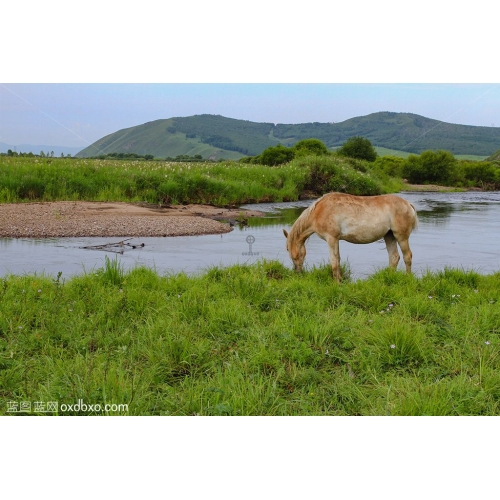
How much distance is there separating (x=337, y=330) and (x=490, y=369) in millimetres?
1493

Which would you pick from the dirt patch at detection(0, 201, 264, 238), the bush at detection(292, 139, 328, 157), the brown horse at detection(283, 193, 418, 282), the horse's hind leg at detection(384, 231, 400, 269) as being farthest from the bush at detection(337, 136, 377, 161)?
the brown horse at detection(283, 193, 418, 282)

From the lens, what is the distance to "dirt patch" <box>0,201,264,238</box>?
37.1 feet

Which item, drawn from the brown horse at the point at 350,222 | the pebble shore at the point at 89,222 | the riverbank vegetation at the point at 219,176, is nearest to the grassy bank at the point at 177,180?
the riverbank vegetation at the point at 219,176

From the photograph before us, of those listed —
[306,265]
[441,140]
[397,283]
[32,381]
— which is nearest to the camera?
[32,381]

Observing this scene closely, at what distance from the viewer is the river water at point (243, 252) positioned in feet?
30.5

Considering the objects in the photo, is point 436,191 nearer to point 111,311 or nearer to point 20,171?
point 20,171

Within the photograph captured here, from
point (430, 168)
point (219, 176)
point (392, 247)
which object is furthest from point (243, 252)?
point (430, 168)

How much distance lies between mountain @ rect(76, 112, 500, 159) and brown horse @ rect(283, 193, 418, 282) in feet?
16.1

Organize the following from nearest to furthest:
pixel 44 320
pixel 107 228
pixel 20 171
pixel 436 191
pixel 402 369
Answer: pixel 402 369 < pixel 44 320 < pixel 107 228 < pixel 20 171 < pixel 436 191

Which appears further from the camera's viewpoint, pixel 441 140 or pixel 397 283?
pixel 441 140

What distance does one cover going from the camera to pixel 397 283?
25.9 feet

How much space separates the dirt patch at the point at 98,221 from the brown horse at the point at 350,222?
16.6 feet

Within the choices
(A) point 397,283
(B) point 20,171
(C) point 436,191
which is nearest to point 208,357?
(A) point 397,283

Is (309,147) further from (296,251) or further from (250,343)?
(250,343)
